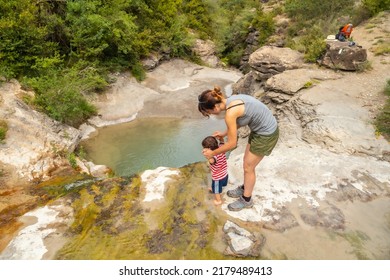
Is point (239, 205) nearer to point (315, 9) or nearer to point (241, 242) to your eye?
point (241, 242)

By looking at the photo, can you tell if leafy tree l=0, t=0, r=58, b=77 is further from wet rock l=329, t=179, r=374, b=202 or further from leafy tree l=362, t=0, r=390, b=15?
leafy tree l=362, t=0, r=390, b=15

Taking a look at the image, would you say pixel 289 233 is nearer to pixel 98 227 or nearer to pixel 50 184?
pixel 98 227

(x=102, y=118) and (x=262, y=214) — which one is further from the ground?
(x=262, y=214)

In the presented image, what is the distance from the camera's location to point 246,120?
136 inches

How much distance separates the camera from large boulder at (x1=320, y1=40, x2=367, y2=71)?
8.93 m

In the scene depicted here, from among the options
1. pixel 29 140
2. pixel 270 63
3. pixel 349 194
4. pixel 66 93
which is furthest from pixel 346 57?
pixel 29 140

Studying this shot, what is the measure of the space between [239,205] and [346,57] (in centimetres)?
733

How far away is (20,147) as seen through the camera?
22.8 ft

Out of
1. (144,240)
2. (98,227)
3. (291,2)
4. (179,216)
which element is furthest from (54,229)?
(291,2)

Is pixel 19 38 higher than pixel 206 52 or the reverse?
higher

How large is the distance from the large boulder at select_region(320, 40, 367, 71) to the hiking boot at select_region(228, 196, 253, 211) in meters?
7.04

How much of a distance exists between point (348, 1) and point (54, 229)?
17.0m

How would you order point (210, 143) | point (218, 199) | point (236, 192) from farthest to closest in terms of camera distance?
1. point (236, 192)
2. point (218, 199)
3. point (210, 143)

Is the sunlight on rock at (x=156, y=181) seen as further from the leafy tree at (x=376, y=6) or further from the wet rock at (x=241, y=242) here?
the leafy tree at (x=376, y=6)
